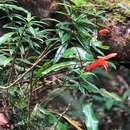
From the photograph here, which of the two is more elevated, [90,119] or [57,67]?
[57,67]

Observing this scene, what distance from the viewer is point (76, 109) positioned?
3.65m

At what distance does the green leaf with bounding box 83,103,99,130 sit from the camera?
1.97 meters

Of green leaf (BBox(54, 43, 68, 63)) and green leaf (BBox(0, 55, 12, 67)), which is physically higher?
green leaf (BBox(54, 43, 68, 63))

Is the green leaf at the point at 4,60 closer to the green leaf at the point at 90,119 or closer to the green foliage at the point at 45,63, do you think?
the green foliage at the point at 45,63

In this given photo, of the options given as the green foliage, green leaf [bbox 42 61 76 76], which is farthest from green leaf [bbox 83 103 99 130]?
green leaf [bbox 42 61 76 76]

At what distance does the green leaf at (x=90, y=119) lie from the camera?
1967 mm

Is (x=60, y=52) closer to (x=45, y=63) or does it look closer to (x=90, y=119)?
(x=45, y=63)

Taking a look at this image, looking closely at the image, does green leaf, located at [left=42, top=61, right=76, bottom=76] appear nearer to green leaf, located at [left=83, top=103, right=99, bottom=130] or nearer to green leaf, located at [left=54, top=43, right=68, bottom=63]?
green leaf, located at [left=54, top=43, right=68, bottom=63]

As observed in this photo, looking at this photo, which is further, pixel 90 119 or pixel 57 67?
pixel 90 119

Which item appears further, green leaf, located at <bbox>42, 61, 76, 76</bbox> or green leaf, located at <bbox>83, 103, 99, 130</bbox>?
green leaf, located at <bbox>83, 103, 99, 130</bbox>

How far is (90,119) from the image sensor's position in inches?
78.4

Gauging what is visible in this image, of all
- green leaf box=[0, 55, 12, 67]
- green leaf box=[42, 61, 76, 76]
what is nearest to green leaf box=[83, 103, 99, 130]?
green leaf box=[42, 61, 76, 76]

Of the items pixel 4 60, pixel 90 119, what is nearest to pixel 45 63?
pixel 4 60

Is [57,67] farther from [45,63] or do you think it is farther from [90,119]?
[90,119]
